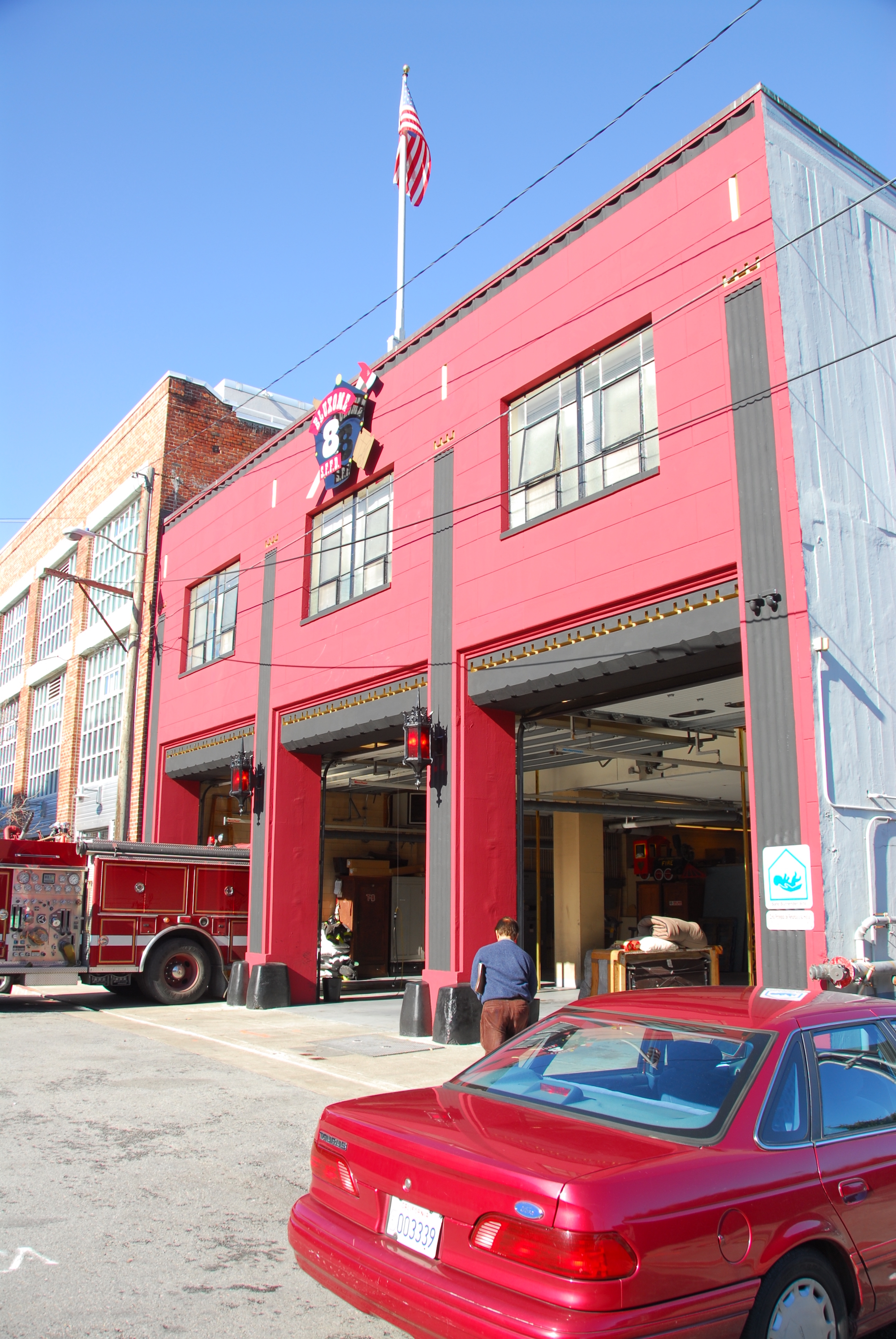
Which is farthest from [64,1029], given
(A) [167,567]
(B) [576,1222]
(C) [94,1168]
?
(B) [576,1222]

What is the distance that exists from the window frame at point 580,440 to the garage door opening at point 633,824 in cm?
228

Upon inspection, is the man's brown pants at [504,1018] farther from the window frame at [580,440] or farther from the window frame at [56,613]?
the window frame at [56,613]

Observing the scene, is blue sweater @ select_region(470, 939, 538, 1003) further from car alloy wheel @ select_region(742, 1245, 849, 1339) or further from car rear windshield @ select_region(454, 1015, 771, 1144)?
car alloy wheel @ select_region(742, 1245, 849, 1339)

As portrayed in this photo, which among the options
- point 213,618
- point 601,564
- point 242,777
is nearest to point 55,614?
point 213,618

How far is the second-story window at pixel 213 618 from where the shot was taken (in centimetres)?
1898

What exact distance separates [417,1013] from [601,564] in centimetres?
578

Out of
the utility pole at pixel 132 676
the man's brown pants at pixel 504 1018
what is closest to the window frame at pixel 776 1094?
the man's brown pants at pixel 504 1018

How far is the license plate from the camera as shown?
3592 mm

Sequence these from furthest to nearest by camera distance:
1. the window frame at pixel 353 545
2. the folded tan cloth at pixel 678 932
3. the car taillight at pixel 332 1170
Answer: the folded tan cloth at pixel 678 932 < the window frame at pixel 353 545 < the car taillight at pixel 332 1170

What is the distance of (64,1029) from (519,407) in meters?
9.57

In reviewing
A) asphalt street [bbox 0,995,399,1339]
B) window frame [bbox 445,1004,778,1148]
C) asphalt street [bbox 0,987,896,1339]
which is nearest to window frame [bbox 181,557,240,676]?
asphalt street [bbox 0,987,896,1339]

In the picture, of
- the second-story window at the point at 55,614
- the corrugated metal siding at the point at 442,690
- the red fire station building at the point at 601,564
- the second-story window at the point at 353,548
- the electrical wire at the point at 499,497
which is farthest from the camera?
the second-story window at the point at 55,614

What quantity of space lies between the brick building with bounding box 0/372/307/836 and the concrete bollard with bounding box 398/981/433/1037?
33.6 feet

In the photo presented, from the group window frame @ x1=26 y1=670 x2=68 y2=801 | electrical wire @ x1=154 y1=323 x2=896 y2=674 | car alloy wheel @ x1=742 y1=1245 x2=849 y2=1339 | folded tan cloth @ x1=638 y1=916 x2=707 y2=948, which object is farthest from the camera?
window frame @ x1=26 y1=670 x2=68 y2=801
